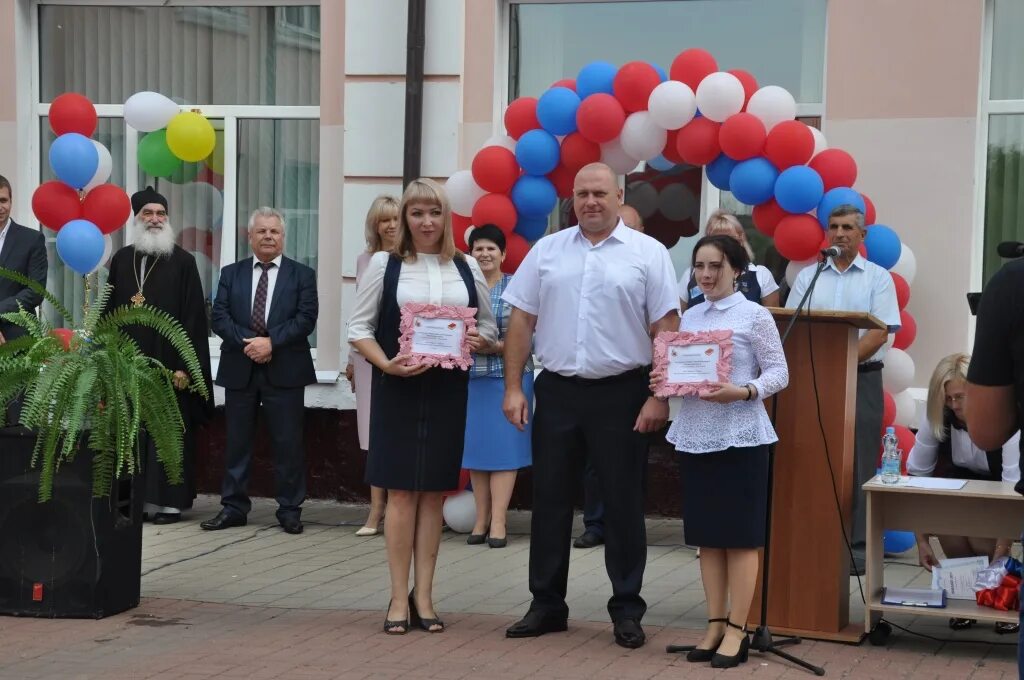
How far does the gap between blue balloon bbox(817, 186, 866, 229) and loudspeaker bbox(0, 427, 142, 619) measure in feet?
13.5

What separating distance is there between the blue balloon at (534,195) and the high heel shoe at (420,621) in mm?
2896

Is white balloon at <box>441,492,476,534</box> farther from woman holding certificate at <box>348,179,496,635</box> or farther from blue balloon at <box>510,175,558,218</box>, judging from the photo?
woman holding certificate at <box>348,179,496,635</box>

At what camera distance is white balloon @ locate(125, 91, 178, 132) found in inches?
404

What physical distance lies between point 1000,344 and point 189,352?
4.21m

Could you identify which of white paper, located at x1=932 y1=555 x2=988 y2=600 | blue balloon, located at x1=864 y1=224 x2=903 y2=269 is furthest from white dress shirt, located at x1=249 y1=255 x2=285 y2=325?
white paper, located at x1=932 y1=555 x2=988 y2=600

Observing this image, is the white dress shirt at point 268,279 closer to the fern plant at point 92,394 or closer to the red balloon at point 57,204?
the red balloon at point 57,204

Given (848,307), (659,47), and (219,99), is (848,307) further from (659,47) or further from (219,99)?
(219,99)

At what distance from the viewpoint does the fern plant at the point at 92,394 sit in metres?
6.46

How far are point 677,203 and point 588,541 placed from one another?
2.58 meters

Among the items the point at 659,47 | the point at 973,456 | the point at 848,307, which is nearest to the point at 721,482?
the point at 973,456

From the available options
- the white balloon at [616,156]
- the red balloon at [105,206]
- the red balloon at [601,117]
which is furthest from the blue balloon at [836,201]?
the red balloon at [105,206]

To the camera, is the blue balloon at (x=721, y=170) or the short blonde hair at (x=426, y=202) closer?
the short blonde hair at (x=426, y=202)

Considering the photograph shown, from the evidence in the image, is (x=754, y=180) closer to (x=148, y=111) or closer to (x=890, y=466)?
(x=890, y=466)

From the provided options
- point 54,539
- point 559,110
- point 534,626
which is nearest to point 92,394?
point 54,539
